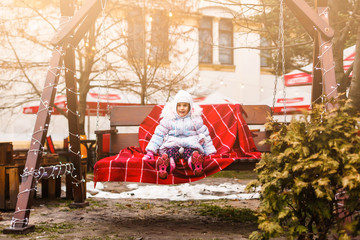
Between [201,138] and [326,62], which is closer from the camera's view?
[326,62]

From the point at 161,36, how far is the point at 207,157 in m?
7.93

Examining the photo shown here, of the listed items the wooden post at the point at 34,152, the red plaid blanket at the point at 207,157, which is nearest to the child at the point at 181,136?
the red plaid blanket at the point at 207,157

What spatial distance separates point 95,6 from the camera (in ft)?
15.9

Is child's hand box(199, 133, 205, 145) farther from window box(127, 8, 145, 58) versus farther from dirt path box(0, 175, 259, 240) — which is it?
window box(127, 8, 145, 58)

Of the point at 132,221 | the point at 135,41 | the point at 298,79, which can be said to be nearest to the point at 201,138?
the point at 132,221

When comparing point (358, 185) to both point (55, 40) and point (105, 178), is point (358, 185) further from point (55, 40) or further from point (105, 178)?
point (55, 40)

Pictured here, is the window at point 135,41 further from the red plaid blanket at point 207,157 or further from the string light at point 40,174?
the string light at point 40,174

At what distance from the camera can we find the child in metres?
4.63

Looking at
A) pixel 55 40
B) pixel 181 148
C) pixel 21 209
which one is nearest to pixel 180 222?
pixel 181 148

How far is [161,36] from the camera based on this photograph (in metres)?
12.1

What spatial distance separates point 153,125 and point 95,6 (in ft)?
5.89

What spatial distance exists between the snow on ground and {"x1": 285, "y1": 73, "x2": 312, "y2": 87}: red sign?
9.10 feet

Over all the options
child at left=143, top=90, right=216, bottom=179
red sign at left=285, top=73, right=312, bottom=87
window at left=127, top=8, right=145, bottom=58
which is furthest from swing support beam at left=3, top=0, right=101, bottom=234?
window at left=127, top=8, right=145, bottom=58

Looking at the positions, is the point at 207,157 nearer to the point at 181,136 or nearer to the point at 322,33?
the point at 181,136
